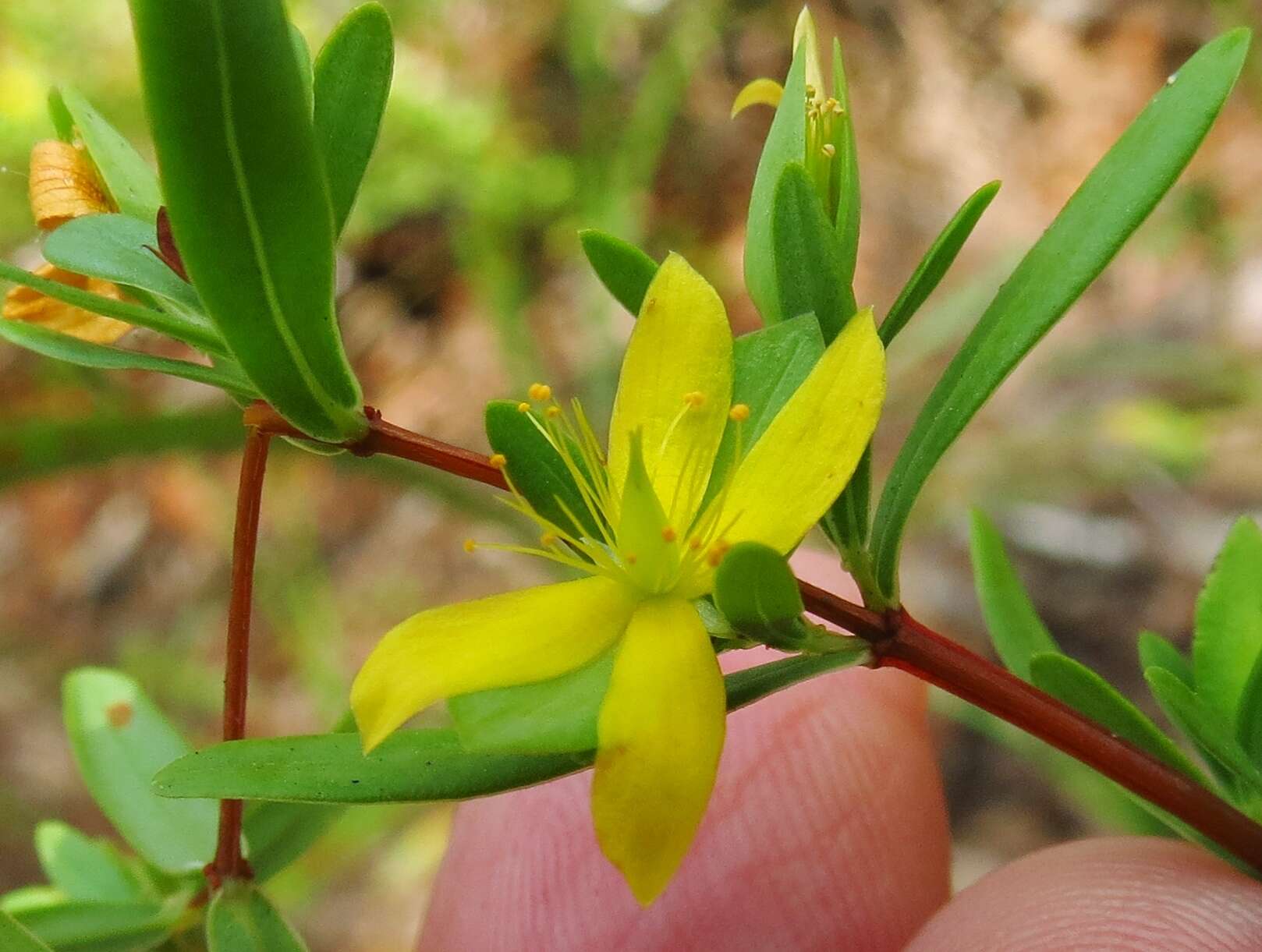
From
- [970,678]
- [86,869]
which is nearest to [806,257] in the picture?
[970,678]

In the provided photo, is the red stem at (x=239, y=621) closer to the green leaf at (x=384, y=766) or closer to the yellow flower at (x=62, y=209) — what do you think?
the green leaf at (x=384, y=766)

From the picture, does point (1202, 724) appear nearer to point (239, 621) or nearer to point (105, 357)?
point (239, 621)

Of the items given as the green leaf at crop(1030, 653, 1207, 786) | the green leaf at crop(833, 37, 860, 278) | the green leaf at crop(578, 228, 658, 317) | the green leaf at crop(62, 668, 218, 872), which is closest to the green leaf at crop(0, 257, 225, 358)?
the green leaf at crop(578, 228, 658, 317)

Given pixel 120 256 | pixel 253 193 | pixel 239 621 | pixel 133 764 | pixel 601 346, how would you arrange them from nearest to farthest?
pixel 253 193 < pixel 120 256 < pixel 239 621 < pixel 133 764 < pixel 601 346

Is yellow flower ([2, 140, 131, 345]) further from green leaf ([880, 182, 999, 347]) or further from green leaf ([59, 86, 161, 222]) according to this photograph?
green leaf ([880, 182, 999, 347])

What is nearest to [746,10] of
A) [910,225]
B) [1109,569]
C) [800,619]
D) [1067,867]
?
[910,225]

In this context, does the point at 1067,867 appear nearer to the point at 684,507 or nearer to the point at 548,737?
the point at 684,507
